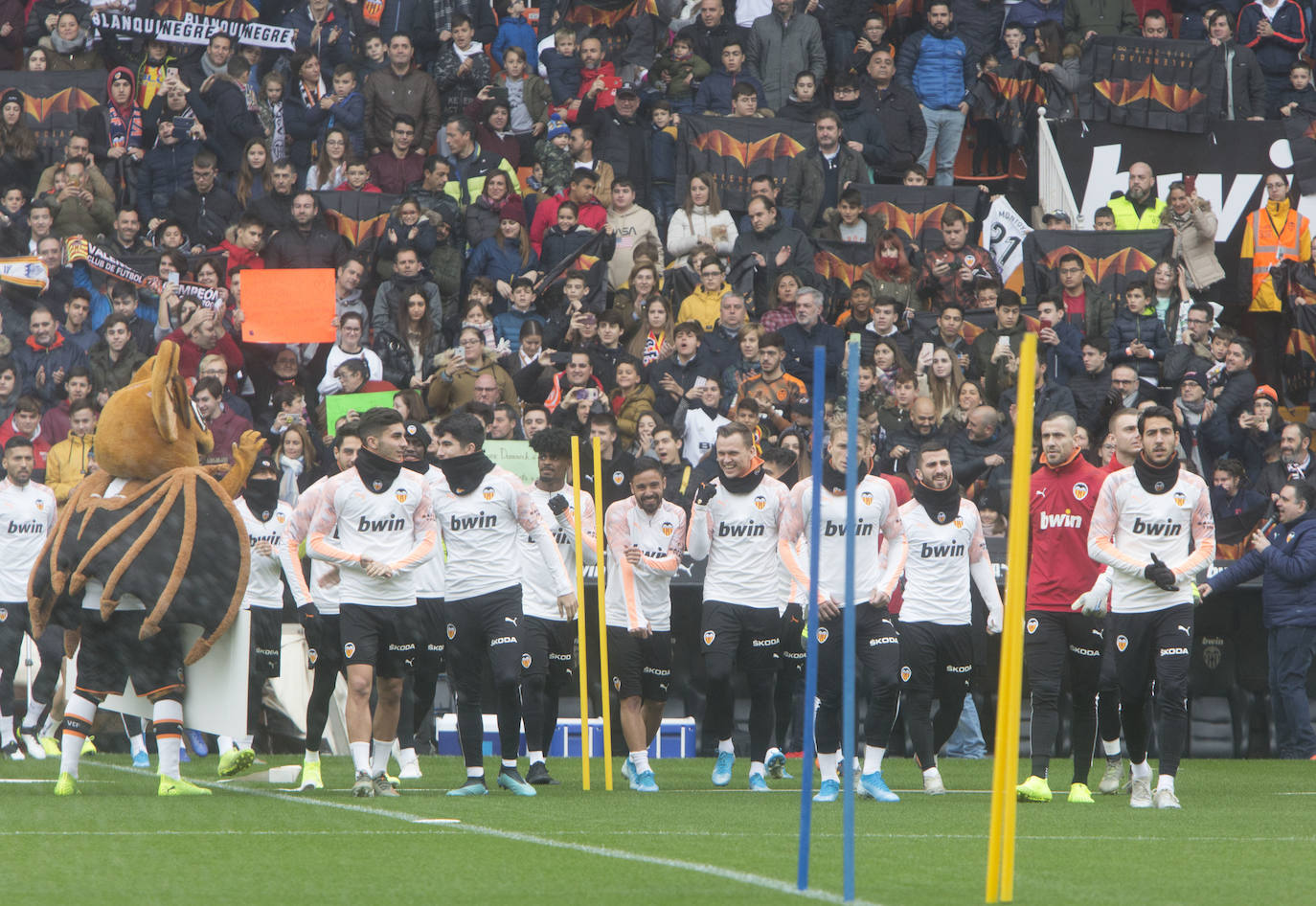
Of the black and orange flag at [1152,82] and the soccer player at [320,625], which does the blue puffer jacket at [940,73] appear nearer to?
the black and orange flag at [1152,82]

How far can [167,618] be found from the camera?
1123 centimetres

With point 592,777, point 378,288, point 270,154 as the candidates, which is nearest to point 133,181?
point 270,154

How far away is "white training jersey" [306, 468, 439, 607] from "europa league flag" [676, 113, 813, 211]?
32.6 ft

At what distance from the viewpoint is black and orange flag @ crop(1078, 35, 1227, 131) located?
2175 cm

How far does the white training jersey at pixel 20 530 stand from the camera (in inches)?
612

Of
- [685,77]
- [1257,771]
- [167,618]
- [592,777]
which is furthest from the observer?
[685,77]

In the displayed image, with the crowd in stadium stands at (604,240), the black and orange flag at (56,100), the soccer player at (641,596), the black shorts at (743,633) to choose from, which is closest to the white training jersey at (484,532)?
the soccer player at (641,596)

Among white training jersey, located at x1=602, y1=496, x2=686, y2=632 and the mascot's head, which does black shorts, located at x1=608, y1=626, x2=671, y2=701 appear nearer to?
white training jersey, located at x1=602, y1=496, x2=686, y2=632

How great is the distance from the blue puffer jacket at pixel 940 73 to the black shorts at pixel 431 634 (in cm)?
1148

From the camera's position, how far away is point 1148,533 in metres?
11.1

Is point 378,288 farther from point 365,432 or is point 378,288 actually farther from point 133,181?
point 365,432

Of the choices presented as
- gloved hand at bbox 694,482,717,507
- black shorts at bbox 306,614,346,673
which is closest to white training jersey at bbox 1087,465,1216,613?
gloved hand at bbox 694,482,717,507

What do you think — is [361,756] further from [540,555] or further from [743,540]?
[743,540]

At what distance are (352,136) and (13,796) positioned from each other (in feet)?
37.1
